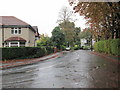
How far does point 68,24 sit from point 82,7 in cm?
4505

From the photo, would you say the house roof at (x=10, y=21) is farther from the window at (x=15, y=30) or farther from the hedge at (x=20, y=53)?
the hedge at (x=20, y=53)

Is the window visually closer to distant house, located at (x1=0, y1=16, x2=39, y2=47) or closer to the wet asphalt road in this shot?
distant house, located at (x1=0, y1=16, x2=39, y2=47)

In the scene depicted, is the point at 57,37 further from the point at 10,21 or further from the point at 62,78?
the point at 62,78

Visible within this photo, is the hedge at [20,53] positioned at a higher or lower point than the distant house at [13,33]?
lower

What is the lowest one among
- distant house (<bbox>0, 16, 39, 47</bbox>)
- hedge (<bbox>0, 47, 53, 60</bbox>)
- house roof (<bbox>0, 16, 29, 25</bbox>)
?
hedge (<bbox>0, 47, 53, 60</bbox>)

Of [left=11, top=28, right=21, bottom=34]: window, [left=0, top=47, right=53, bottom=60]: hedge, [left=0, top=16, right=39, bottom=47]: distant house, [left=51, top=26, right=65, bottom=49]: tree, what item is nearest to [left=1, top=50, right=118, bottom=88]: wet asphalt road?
[left=0, top=47, right=53, bottom=60]: hedge

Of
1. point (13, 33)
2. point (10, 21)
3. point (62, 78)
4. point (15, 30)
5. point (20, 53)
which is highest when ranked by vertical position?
point (10, 21)

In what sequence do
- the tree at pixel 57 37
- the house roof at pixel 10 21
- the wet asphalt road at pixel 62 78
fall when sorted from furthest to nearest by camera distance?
1. the tree at pixel 57 37
2. the house roof at pixel 10 21
3. the wet asphalt road at pixel 62 78

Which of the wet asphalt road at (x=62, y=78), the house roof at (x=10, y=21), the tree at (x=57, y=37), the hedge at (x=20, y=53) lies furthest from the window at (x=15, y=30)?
the tree at (x=57, y=37)

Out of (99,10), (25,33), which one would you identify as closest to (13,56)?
(25,33)

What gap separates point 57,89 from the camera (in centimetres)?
494

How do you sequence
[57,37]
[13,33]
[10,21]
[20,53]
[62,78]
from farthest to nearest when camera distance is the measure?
[57,37] < [10,21] < [13,33] < [20,53] < [62,78]

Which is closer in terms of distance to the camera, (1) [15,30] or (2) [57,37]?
(1) [15,30]

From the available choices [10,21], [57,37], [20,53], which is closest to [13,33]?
[10,21]
